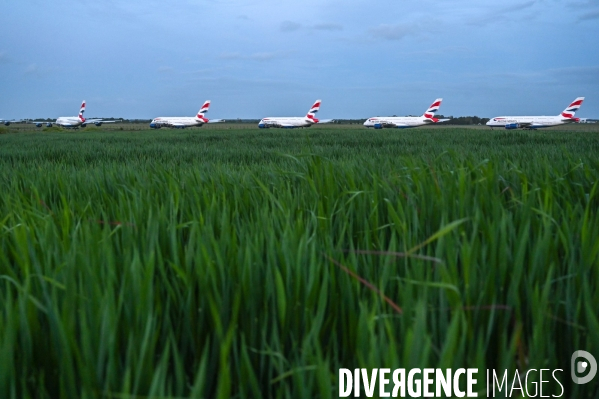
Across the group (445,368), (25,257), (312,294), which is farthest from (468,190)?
(25,257)

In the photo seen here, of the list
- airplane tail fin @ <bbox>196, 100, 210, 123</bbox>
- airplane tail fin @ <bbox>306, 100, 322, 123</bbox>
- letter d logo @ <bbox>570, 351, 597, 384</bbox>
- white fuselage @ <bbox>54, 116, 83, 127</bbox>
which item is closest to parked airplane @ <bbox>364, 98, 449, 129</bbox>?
airplane tail fin @ <bbox>306, 100, 322, 123</bbox>

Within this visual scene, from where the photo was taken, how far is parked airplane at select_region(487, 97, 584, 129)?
5919cm

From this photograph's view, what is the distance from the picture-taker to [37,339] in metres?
0.91

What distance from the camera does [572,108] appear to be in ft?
194

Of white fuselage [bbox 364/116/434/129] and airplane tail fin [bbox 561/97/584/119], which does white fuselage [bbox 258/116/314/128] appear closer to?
white fuselage [bbox 364/116/434/129]

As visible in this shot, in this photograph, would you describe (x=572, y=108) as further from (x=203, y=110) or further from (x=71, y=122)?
(x=71, y=122)

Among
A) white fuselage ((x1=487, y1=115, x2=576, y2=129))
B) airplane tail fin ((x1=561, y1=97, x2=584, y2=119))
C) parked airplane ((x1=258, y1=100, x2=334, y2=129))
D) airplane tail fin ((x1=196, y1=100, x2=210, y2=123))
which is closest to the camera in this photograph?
airplane tail fin ((x1=561, y1=97, x2=584, y2=119))

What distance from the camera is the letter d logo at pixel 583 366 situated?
33.8 inches

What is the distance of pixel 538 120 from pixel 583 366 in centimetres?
6960

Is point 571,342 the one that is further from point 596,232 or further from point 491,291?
point 596,232

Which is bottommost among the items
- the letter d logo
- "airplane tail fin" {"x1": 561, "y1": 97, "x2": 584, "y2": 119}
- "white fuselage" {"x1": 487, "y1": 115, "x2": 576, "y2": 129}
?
the letter d logo

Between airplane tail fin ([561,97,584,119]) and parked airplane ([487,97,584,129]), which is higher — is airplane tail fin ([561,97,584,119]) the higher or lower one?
the higher one

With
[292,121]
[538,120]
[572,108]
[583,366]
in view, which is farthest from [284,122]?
[583,366]

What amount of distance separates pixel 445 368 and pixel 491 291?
0.37 metres
